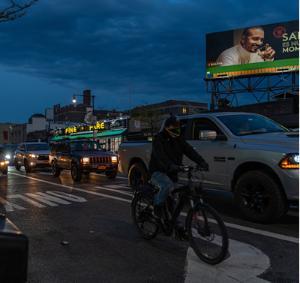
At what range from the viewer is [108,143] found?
172 ft

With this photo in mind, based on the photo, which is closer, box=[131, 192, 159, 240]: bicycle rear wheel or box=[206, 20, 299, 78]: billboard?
box=[131, 192, 159, 240]: bicycle rear wheel

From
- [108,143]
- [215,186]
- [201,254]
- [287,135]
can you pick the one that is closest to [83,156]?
[215,186]

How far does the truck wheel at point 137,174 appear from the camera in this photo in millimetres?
11453

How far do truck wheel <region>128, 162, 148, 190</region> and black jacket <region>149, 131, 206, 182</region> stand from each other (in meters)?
4.72

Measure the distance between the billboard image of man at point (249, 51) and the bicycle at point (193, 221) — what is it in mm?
32331

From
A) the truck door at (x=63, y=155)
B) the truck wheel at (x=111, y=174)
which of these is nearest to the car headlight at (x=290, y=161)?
the truck wheel at (x=111, y=174)

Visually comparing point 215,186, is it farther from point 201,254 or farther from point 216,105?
point 216,105

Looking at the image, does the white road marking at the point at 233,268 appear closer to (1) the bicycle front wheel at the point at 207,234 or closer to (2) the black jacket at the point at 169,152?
(1) the bicycle front wheel at the point at 207,234

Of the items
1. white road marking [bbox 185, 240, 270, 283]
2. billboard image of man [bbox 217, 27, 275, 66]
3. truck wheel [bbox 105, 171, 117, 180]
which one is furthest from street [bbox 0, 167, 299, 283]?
billboard image of man [bbox 217, 27, 275, 66]

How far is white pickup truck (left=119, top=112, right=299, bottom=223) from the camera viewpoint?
771 cm

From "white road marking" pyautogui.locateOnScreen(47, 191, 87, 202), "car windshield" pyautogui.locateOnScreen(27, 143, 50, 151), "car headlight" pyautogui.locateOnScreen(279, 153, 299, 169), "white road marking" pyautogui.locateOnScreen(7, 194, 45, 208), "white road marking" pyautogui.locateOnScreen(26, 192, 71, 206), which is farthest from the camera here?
"car windshield" pyautogui.locateOnScreen(27, 143, 50, 151)

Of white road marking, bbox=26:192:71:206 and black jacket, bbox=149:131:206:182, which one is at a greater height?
black jacket, bbox=149:131:206:182

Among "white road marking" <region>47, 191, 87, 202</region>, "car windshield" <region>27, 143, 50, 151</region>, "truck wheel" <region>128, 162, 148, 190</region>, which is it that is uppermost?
"car windshield" <region>27, 143, 50, 151</region>

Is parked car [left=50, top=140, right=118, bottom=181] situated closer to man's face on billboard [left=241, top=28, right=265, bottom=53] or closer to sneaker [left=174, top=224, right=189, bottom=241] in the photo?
sneaker [left=174, top=224, right=189, bottom=241]
